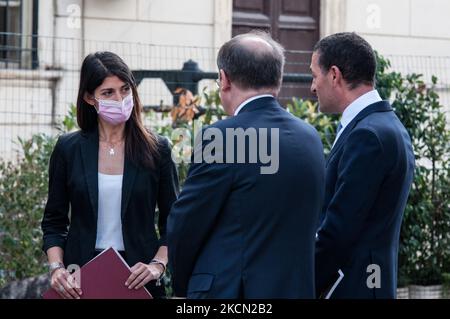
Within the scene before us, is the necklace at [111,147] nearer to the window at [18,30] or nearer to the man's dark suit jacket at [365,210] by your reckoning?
the man's dark suit jacket at [365,210]

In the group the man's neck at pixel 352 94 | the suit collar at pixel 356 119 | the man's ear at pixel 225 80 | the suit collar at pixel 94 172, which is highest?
the man's ear at pixel 225 80

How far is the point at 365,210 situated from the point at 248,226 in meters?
0.64

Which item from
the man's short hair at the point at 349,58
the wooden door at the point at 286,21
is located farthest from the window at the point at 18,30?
the man's short hair at the point at 349,58

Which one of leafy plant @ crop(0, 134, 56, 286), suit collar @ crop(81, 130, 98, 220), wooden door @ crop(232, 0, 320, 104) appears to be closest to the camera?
suit collar @ crop(81, 130, 98, 220)

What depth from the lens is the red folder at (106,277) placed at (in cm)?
468

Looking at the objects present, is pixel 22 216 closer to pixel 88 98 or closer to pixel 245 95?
pixel 88 98

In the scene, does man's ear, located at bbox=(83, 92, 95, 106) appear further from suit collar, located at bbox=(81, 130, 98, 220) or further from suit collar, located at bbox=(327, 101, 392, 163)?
suit collar, located at bbox=(327, 101, 392, 163)

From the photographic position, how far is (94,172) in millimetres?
4914

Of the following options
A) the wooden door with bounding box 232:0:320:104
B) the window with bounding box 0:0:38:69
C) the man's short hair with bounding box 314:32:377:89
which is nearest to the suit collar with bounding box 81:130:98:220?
the man's short hair with bounding box 314:32:377:89

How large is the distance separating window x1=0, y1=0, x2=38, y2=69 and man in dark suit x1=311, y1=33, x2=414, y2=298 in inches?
265

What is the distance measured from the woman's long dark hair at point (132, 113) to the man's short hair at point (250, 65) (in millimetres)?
956

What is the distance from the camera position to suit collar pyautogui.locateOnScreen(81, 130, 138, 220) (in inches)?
191
